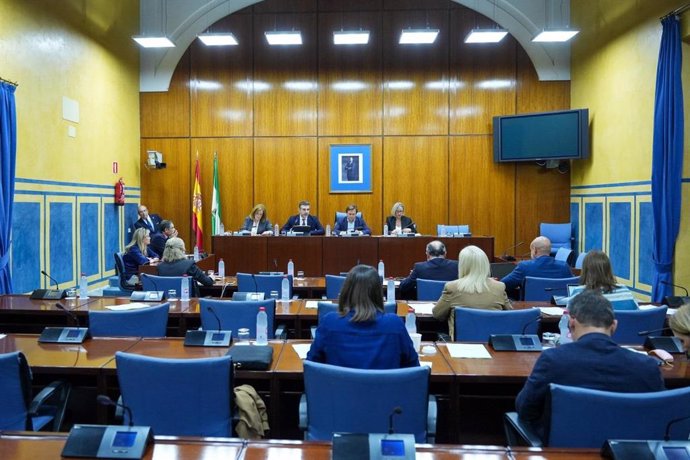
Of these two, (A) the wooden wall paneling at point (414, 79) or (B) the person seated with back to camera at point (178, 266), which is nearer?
(B) the person seated with back to camera at point (178, 266)

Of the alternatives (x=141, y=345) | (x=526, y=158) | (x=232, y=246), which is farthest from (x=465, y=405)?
(x=526, y=158)

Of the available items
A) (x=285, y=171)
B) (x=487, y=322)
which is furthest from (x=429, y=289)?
(x=285, y=171)

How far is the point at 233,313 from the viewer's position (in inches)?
147

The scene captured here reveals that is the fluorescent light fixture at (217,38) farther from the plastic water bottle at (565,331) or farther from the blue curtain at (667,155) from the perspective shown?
the plastic water bottle at (565,331)

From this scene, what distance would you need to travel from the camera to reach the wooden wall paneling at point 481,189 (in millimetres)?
9859

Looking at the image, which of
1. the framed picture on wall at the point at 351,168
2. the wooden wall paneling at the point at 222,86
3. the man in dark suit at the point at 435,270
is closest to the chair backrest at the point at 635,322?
the man in dark suit at the point at 435,270

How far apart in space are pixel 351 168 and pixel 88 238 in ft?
14.7

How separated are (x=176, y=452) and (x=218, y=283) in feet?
13.1

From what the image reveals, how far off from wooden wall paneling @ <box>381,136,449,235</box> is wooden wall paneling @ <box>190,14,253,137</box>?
8.76ft

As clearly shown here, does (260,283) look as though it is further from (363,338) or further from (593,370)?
(593,370)

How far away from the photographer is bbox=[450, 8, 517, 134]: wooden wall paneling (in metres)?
9.84

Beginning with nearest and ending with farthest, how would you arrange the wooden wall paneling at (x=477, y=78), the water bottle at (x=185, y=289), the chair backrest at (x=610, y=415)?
the chair backrest at (x=610, y=415) < the water bottle at (x=185, y=289) < the wooden wall paneling at (x=477, y=78)

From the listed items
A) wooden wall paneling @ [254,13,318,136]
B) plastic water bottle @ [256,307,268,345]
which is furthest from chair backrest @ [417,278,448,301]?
wooden wall paneling @ [254,13,318,136]

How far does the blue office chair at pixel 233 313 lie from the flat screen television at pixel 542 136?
678 cm
